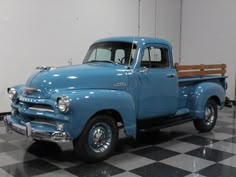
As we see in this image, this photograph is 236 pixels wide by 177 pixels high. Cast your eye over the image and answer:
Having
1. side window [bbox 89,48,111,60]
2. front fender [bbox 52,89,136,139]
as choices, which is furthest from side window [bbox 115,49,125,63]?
front fender [bbox 52,89,136,139]

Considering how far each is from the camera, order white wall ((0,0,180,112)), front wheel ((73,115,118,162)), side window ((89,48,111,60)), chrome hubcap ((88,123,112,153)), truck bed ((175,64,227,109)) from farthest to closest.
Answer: white wall ((0,0,180,112)), truck bed ((175,64,227,109)), side window ((89,48,111,60)), chrome hubcap ((88,123,112,153)), front wheel ((73,115,118,162))

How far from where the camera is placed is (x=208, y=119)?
17.5 feet

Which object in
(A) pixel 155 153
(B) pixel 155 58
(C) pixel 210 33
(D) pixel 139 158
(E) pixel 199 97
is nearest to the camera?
(D) pixel 139 158

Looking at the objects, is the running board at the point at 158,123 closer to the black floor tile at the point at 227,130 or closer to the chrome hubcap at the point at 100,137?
the chrome hubcap at the point at 100,137

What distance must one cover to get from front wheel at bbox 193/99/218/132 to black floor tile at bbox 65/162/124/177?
2.23 m

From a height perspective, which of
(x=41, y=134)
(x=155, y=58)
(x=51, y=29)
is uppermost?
(x=51, y=29)

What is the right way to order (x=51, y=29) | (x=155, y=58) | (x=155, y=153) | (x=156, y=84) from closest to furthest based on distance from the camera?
(x=155, y=153)
(x=156, y=84)
(x=155, y=58)
(x=51, y=29)

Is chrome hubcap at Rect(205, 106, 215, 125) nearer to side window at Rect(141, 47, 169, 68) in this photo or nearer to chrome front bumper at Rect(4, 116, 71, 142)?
side window at Rect(141, 47, 169, 68)

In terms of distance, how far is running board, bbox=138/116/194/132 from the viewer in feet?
14.2

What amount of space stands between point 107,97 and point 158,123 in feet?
4.11

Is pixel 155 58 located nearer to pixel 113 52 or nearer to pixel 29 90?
pixel 113 52

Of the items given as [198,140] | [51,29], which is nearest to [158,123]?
[198,140]

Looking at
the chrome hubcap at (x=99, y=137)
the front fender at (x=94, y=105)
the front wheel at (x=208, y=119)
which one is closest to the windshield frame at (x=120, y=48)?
the front fender at (x=94, y=105)

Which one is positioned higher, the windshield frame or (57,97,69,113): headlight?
the windshield frame
